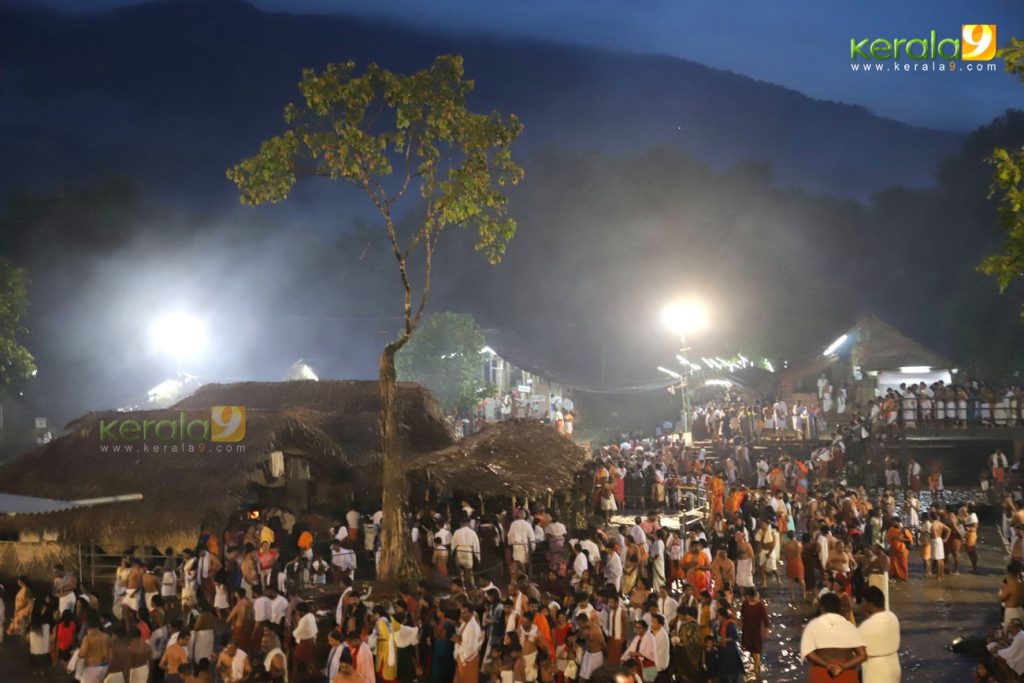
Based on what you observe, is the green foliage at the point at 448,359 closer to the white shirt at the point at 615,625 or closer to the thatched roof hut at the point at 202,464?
the thatched roof hut at the point at 202,464

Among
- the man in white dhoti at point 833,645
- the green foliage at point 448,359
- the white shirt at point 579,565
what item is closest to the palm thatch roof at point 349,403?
the white shirt at point 579,565

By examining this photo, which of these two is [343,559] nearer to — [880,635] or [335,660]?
[335,660]

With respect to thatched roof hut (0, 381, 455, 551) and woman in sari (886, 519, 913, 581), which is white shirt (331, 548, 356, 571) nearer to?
thatched roof hut (0, 381, 455, 551)

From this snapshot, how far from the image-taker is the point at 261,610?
12.9 metres

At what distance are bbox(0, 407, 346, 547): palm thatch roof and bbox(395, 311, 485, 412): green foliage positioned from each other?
16.3 meters

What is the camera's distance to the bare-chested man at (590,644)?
10805mm

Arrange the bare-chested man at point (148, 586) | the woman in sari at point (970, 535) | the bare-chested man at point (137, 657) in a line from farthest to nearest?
the woman in sari at point (970, 535) < the bare-chested man at point (148, 586) < the bare-chested man at point (137, 657)

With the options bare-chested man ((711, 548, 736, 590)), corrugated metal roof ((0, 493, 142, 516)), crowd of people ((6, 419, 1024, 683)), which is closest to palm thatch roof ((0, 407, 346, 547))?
corrugated metal roof ((0, 493, 142, 516))

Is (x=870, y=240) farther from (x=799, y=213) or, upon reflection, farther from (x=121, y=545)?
(x=121, y=545)

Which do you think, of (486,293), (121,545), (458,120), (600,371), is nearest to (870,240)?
(600,371)

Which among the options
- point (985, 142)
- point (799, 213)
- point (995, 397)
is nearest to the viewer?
point (995, 397)

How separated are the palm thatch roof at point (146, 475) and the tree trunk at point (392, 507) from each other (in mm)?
3109

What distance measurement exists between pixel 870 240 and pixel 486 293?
2966cm

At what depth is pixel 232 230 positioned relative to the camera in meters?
77.2
